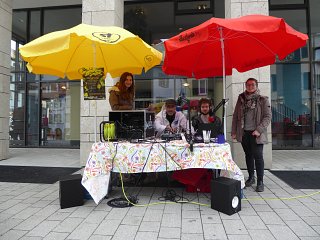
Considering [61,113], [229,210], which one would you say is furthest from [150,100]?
[229,210]

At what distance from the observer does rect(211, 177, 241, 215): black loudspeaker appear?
3.70 metres

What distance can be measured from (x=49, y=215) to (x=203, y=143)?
2.35 m

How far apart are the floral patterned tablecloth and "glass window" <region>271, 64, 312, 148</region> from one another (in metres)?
7.00

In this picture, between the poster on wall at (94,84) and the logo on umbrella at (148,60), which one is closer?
the poster on wall at (94,84)

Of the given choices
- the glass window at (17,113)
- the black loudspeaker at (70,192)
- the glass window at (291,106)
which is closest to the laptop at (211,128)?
the black loudspeaker at (70,192)

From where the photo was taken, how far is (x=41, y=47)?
3.89m

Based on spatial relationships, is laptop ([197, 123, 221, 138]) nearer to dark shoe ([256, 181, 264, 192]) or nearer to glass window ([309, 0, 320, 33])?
dark shoe ([256, 181, 264, 192])

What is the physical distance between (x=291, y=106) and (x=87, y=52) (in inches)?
323

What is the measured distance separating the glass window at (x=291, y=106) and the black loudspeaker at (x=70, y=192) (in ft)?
26.5

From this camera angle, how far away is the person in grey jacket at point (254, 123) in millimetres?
4717

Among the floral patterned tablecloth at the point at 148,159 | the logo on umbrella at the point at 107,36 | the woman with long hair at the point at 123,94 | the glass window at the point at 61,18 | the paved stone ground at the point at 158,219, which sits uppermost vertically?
the glass window at the point at 61,18

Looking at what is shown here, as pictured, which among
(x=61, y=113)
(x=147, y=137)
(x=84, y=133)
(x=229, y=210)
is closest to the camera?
(x=229, y=210)

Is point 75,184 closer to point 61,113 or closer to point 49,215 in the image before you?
point 49,215

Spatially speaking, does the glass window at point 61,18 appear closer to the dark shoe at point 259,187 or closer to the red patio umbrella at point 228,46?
the red patio umbrella at point 228,46
